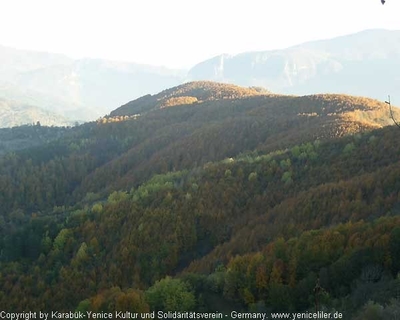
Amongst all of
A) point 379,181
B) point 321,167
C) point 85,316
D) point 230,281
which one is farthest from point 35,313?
point 321,167

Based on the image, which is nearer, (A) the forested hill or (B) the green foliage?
(A) the forested hill

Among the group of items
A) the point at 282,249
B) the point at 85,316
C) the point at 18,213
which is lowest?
the point at 18,213

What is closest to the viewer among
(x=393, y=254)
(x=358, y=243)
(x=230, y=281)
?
(x=393, y=254)

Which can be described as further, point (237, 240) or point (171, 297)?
point (237, 240)

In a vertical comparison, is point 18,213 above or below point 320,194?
below

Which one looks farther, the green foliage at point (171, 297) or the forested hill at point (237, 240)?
the green foliage at point (171, 297)

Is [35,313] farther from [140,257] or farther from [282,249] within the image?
[282,249]

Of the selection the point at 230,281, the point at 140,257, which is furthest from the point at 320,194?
the point at 230,281

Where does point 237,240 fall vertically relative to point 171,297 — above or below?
below

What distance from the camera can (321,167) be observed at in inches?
3310

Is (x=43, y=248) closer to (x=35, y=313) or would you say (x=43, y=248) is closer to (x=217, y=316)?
(x=35, y=313)

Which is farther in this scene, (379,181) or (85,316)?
(379,181)

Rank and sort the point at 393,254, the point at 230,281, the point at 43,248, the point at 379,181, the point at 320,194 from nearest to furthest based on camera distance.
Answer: the point at 393,254
the point at 230,281
the point at 379,181
the point at 320,194
the point at 43,248

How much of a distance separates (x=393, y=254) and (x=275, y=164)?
57.7 m
